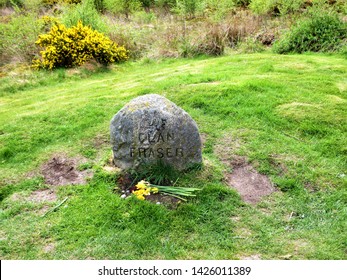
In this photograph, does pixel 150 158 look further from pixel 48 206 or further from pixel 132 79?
pixel 132 79

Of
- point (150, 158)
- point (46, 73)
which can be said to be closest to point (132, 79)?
point (46, 73)

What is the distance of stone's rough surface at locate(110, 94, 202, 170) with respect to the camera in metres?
4.53

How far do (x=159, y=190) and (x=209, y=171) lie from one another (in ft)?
2.82

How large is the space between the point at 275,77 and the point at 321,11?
485 centimetres

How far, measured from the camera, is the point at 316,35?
11109mm

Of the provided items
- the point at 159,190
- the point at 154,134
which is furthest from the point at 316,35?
the point at 159,190

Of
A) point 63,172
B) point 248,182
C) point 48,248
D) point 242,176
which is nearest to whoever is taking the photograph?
point 48,248

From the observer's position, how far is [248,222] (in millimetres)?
4109

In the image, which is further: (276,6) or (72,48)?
(276,6)

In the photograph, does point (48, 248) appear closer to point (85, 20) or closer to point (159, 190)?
point (159, 190)

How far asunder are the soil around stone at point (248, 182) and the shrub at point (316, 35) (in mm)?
7361

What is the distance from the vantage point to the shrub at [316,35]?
10.8m

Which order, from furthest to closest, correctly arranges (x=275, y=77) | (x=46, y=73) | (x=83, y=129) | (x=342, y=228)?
(x=46, y=73) → (x=275, y=77) → (x=83, y=129) → (x=342, y=228)
